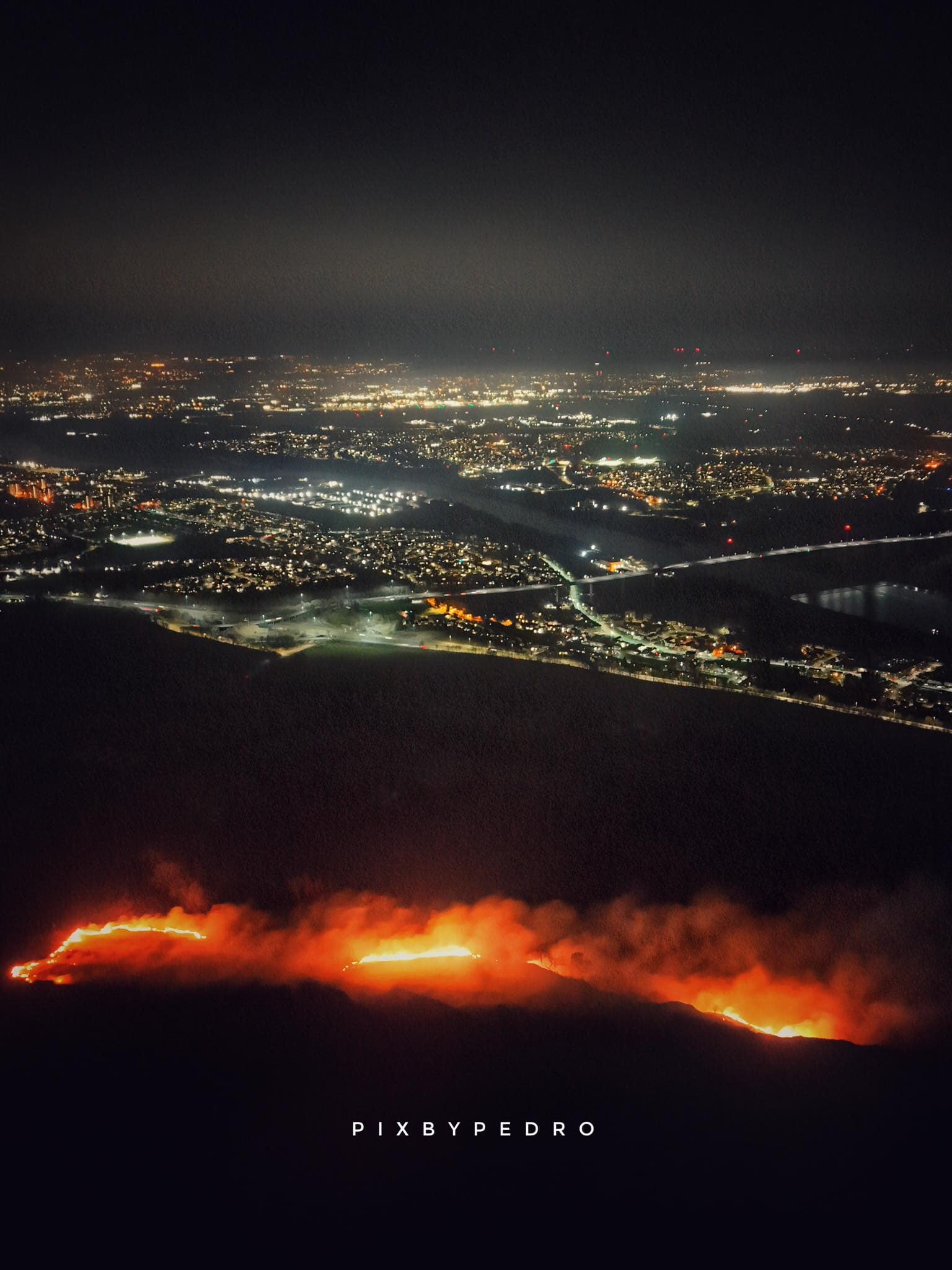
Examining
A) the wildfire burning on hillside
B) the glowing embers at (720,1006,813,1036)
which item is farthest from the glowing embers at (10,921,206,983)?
the glowing embers at (720,1006,813,1036)

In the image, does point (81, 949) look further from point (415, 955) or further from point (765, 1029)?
point (765, 1029)

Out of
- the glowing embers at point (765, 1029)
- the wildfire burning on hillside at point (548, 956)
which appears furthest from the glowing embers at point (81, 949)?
the glowing embers at point (765, 1029)

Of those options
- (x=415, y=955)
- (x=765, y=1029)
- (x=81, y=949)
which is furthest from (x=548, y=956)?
(x=81, y=949)

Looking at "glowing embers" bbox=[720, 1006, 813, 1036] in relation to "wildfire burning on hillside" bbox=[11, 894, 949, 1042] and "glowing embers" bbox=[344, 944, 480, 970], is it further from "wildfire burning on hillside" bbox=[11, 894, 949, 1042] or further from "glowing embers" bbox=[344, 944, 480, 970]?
"glowing embers" bbox=[344, 944, 480, 970]

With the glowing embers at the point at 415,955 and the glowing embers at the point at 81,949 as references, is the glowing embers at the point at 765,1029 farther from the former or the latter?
the glowing embers at the point at 81,949

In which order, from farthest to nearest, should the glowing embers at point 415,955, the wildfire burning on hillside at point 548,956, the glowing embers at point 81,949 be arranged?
the glowing embers at point 415,955, the glowing embers at point 81,949, the wildfire burning on hillside at point 548,956

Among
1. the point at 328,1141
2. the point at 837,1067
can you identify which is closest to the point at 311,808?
the point at 328,1141
